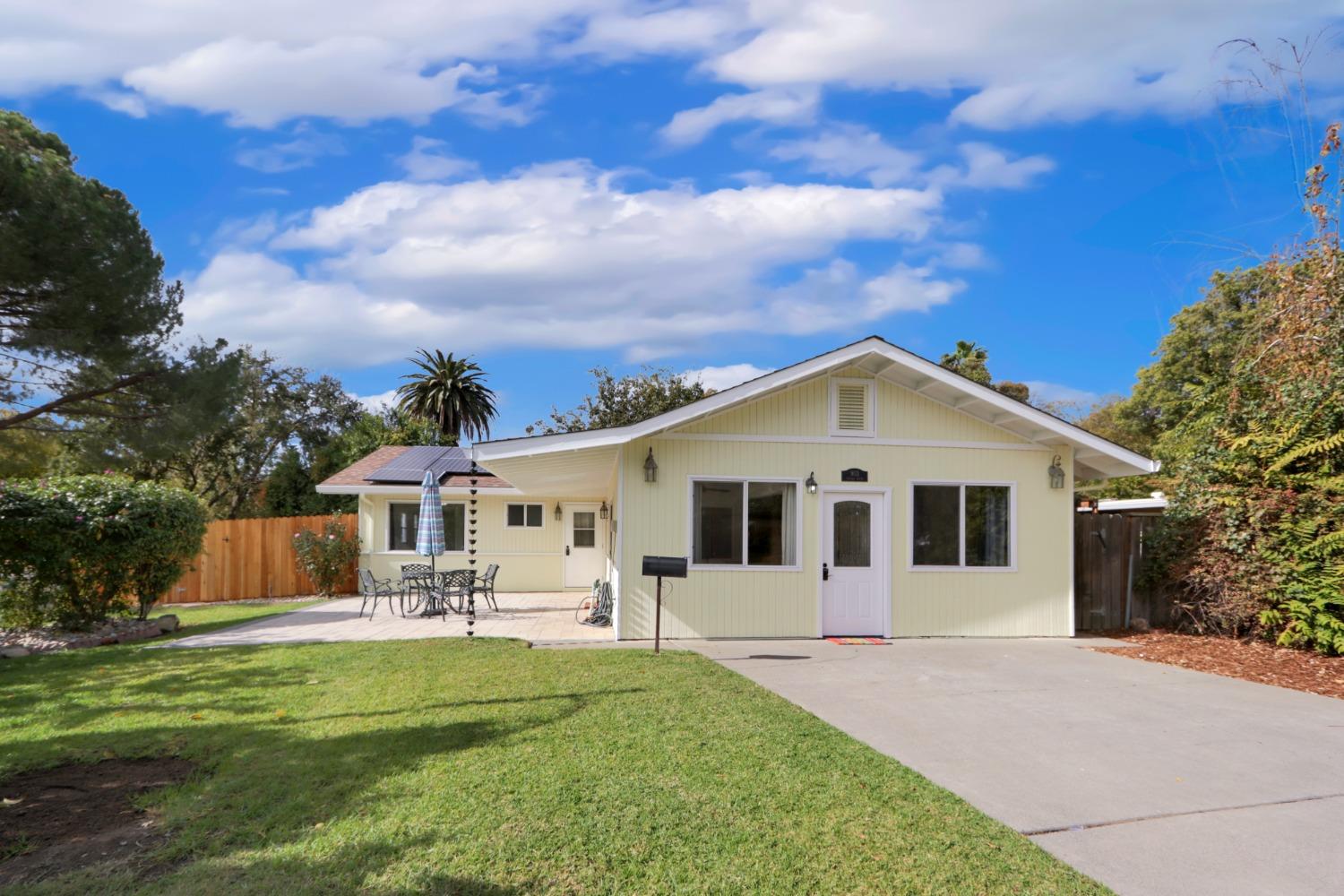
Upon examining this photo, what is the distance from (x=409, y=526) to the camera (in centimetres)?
1830

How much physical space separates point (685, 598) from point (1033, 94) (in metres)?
8.20

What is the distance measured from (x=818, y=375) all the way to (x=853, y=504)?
6.00 feet

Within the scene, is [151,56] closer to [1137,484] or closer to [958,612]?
[958,612]

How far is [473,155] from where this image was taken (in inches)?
433

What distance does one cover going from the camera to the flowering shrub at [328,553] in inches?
702

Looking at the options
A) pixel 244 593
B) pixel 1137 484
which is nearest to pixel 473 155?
pixel 244 593

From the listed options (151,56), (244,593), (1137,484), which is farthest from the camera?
(1137,484)

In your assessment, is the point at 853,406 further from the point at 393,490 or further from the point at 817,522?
the point at 393,490

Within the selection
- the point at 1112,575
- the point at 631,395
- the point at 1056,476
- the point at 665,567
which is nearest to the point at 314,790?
the point at 665,567

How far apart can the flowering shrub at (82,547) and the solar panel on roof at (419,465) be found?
555 centimetres

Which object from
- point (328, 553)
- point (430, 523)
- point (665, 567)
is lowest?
point (328, 553)

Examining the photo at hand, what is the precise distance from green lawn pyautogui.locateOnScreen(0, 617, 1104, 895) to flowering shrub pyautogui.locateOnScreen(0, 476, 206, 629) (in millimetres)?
3597

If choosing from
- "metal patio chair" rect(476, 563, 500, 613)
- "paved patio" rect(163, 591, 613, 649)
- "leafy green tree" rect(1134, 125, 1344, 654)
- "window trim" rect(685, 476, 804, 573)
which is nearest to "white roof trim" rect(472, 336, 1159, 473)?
"window trim" rect(685, 476, 804, 573)

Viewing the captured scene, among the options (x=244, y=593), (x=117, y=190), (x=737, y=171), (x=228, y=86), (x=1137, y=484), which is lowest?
(x=244, y=593)
